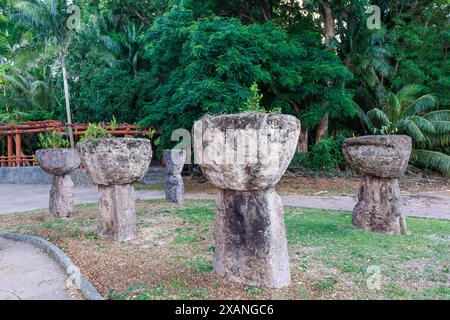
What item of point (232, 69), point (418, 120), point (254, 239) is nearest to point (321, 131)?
point (418, 120)

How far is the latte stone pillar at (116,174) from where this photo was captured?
223 inches

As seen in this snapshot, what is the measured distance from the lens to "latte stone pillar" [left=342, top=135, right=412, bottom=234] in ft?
19.3

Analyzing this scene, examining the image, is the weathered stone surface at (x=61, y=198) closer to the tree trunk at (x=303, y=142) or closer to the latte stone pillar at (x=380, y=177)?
the latte stone pillar at (x=380, y=177)

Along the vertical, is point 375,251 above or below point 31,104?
below

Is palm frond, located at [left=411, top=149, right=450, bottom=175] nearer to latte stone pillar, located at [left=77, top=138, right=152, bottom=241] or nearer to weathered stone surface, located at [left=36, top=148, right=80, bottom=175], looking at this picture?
latte stone pillar, located at [left=77, top=138, right=152, bottom=241]

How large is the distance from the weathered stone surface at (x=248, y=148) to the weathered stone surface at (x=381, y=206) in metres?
3.14

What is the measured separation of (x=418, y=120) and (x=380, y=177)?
10.3m

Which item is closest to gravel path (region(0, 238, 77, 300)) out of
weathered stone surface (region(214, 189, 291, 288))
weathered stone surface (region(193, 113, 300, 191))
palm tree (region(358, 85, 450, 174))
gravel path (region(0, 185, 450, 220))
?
weathered stone surface (region(214, 189, 291, 288))

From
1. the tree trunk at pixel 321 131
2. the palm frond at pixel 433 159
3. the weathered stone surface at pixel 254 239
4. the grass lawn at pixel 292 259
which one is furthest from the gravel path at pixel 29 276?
the palm frond at pixel 433 159

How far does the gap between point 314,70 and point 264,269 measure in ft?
33.2

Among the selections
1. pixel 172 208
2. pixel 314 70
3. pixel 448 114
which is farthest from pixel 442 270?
pixel 448 114

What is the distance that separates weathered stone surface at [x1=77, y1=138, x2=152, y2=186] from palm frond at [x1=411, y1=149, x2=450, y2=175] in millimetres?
13494

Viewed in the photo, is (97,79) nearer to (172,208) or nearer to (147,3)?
(147,3)

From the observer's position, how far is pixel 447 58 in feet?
52.1
